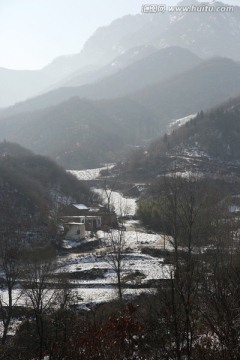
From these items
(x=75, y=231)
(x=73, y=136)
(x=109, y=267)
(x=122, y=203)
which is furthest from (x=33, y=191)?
(x=73, y=136)

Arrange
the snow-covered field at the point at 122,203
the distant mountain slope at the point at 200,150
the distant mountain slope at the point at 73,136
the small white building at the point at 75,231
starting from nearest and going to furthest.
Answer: the small white building at the point at 75,231 < the snow-covered field at the point at 122,203 < the distant mountain slope at the point at 200,150 < the distant mountain slope at the point at 73,136

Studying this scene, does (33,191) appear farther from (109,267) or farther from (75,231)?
(109,267)

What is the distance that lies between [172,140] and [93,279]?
99824 millimetres

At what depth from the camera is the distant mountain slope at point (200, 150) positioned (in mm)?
107562

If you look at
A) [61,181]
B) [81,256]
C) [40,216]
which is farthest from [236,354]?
[61,181]

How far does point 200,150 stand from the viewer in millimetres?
121062

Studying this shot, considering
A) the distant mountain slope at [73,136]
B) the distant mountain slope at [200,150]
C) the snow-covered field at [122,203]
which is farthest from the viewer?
the distant mountain slope at [73,136]

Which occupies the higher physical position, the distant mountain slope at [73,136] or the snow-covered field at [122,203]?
the distant mountain slope at [73,136]

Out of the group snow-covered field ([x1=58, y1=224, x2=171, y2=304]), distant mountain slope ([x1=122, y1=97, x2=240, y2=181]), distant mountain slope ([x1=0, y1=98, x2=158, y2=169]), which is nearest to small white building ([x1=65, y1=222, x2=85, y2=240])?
snow-covered field ([x1=58, y1=224, x2=171, y2=304])

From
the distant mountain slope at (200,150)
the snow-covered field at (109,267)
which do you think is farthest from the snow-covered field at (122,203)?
the snow-covered field at (109,267)

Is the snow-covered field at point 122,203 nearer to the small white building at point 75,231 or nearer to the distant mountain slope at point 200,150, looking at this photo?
the distant mountain slope at point 200,150

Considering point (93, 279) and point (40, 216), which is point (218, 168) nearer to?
point (40, 216)

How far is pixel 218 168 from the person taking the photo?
106 m

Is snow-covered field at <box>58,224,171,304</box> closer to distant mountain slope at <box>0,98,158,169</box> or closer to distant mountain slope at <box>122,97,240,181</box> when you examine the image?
distant mountain slope at <box>122,97,240,181</box>
